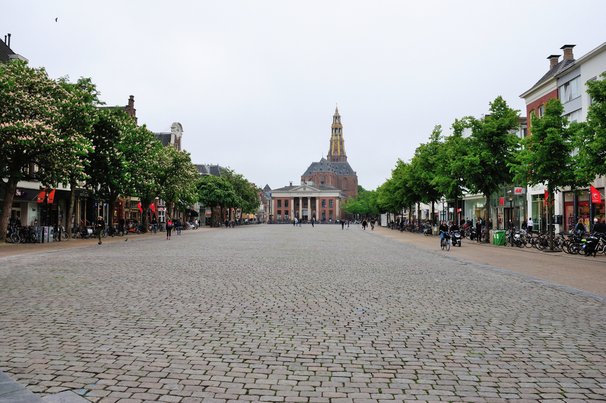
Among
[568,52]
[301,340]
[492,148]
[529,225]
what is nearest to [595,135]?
[492,148]

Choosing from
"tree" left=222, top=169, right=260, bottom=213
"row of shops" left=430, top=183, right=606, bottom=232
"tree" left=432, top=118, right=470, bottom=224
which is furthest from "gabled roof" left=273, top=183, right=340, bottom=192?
"tree" left=432, top=118, right=470, bottom=224

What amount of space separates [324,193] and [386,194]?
114 meters

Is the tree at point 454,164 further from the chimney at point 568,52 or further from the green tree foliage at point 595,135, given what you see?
the green tree foliage at point 595,135

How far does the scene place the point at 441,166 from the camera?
41.8 metres

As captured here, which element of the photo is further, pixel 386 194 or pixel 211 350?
pixel 386 194

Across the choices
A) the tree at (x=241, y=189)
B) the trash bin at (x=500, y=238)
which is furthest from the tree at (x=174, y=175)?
the tree at (x=241, y=189)

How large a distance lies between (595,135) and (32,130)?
26.7 m

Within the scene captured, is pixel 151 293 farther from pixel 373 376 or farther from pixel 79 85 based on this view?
pixel 79 85

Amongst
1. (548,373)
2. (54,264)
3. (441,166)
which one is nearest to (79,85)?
(54,264)

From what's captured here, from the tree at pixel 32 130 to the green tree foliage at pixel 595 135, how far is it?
2577 cm

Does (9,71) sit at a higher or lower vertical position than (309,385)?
higher

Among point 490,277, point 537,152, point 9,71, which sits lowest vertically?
point 490,277

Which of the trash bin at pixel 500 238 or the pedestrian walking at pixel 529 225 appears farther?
the pedestrian walking at pixel 529 225

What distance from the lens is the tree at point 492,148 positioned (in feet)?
114
